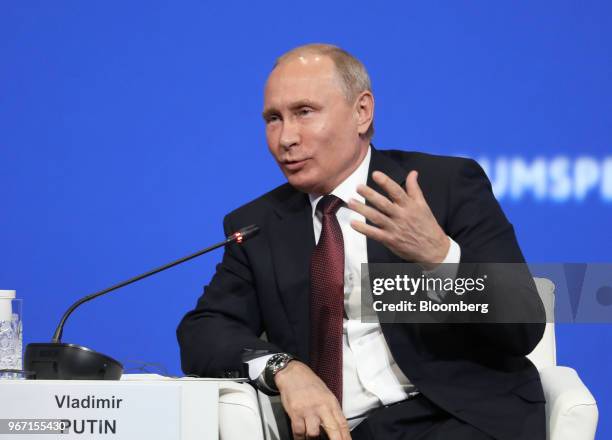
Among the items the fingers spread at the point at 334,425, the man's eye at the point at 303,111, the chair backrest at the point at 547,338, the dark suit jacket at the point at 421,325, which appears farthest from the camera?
the chair backrest at the point at 547,338

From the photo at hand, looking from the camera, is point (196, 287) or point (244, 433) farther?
point (196, 287)

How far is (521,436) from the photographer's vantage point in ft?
6.11

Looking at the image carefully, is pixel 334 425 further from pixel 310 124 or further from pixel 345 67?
pixel 345 67

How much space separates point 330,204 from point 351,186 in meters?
0.07

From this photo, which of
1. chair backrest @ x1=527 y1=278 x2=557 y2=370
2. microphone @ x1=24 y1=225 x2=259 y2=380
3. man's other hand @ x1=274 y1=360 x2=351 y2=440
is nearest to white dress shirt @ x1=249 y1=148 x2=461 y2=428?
man's other hand @ x1=274 y1=360 x2=351 y2=440

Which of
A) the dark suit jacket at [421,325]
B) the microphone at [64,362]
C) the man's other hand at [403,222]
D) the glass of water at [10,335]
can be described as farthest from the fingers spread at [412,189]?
the glass of water at [10,335]

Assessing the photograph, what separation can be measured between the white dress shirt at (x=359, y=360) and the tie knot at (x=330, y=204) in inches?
1.2

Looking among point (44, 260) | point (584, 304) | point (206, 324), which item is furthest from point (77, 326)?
point (584, 304)

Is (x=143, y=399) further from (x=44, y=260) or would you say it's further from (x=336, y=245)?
(x=44, y=260)

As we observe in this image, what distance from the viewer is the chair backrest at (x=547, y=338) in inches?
90.4

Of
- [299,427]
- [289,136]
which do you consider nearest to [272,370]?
[299,427]

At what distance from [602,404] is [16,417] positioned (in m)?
1.93

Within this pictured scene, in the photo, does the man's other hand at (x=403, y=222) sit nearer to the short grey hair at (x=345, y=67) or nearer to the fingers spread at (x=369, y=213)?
the fingers spread at (x=369, y=213)

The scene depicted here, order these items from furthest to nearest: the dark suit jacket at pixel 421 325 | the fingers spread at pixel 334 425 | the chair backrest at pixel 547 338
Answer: the chair backrest at pixel 547 338, the dark suit jacket at pixel 421 325, the fingers spread at pixel 334 425
